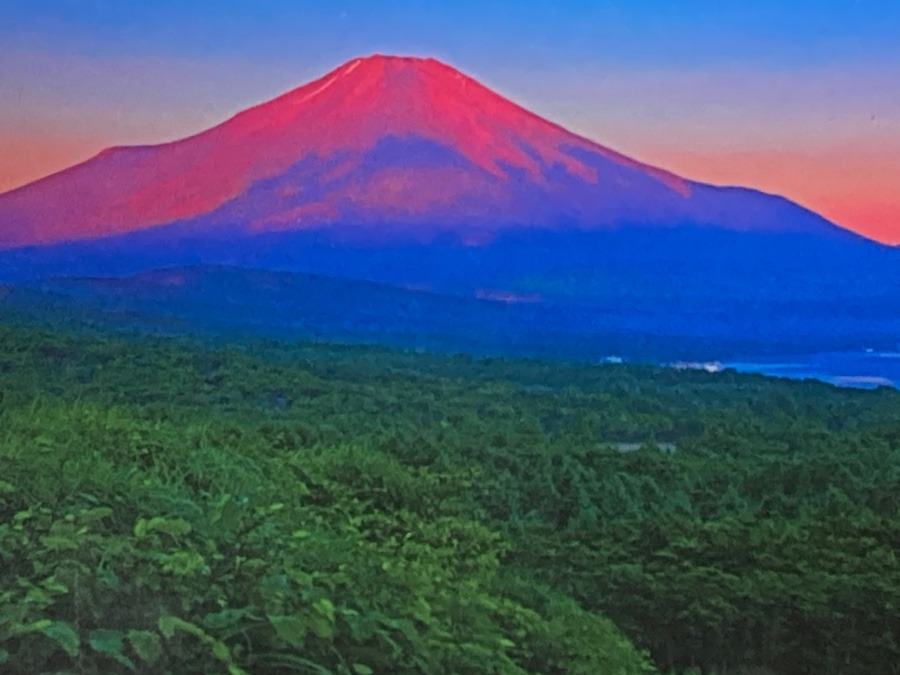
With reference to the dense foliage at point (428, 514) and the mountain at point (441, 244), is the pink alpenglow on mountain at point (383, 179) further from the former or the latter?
the dense foliage at point (428, 514)

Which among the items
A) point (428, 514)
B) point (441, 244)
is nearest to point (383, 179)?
point (441, 244)

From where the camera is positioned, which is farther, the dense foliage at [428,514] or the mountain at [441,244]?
the mountain at [441,244]

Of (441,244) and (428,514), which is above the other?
(441,244)

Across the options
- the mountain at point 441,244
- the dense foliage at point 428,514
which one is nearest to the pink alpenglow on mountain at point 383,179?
the mountain at point 441,244

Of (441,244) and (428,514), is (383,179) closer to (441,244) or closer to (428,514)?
(441,244)

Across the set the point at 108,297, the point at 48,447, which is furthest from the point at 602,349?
the point at 48,447

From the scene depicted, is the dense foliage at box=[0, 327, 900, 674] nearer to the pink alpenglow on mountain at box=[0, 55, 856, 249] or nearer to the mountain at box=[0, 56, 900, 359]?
the mountain at box=[0, 56, 900, 359]

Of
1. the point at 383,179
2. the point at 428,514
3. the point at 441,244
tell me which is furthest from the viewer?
the point at 383,179

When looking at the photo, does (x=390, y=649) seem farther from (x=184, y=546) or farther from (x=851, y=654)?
(x=851, y=654)
